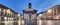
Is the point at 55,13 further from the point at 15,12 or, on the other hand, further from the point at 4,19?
the point at 4,19

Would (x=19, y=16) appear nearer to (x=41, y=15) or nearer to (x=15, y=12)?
(x=15, y=12)

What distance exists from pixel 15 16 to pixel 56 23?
4.32ft

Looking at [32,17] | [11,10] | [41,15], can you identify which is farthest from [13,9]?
[41,15]

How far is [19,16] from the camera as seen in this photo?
3.91 metres

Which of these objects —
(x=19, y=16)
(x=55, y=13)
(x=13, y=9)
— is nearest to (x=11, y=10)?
(x=13, y=9)

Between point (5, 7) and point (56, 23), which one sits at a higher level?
point (5, 7)

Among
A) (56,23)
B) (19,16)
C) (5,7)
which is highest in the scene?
(5,7)

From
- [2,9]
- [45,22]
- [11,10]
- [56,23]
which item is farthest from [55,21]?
[2,9]

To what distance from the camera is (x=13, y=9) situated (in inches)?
153

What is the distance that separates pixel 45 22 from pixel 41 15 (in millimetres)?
257

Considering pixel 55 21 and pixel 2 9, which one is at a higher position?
pixel 2 9

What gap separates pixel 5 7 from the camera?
3848 mm

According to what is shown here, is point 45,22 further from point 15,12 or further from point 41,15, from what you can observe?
point 15,12

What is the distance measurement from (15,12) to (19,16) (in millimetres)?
191
